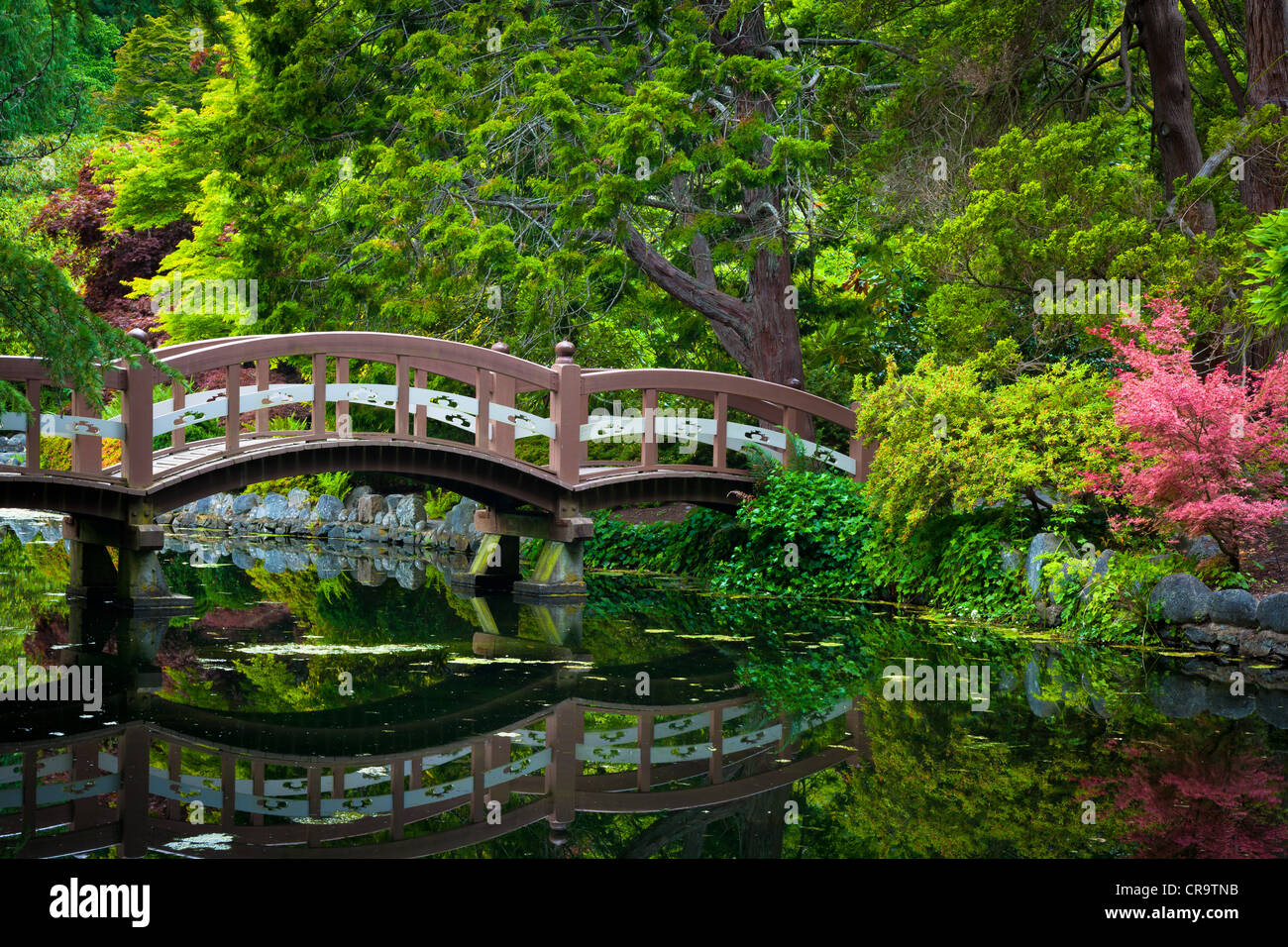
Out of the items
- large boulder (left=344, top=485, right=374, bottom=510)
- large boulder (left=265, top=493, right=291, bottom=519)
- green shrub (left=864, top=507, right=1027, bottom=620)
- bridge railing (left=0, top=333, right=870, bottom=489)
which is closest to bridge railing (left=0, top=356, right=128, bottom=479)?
bridge railing (left=0, top=333, right=870, bottom=489)

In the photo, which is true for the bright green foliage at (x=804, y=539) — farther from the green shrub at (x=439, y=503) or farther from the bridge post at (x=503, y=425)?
the green shrub at (x=439, y=503)

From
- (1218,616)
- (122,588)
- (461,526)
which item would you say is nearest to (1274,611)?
(1218,616)

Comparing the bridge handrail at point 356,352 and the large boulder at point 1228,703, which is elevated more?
the bridge handrail at point 356,352

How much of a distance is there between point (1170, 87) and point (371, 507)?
1205 centimetres

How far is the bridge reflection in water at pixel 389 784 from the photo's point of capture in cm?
443

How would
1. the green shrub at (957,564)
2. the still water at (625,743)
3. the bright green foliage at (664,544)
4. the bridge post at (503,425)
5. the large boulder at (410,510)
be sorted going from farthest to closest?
the large boulder at (410,510) → the bright green foliage at (664,544) → the bridge post at (503,425) → the green shrub at (957,564) → the still water at (625,743)

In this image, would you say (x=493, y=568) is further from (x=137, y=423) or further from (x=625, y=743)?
(x=625, y=743)

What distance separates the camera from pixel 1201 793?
199 inches

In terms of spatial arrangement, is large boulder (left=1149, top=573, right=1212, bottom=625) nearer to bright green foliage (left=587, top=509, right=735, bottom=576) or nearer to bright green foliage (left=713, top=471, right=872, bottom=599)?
bright green foliage (left=713, top=471, right=872, bottom=599)

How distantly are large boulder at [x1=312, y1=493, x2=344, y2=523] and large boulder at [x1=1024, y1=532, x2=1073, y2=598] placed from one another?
12.1 meters

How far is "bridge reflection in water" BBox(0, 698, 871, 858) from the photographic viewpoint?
14.5 feet

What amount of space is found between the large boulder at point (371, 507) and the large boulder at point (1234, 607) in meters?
13.0

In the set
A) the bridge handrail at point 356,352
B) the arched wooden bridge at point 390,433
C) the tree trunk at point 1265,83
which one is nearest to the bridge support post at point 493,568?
the arched wooden bridge at point 390,433
